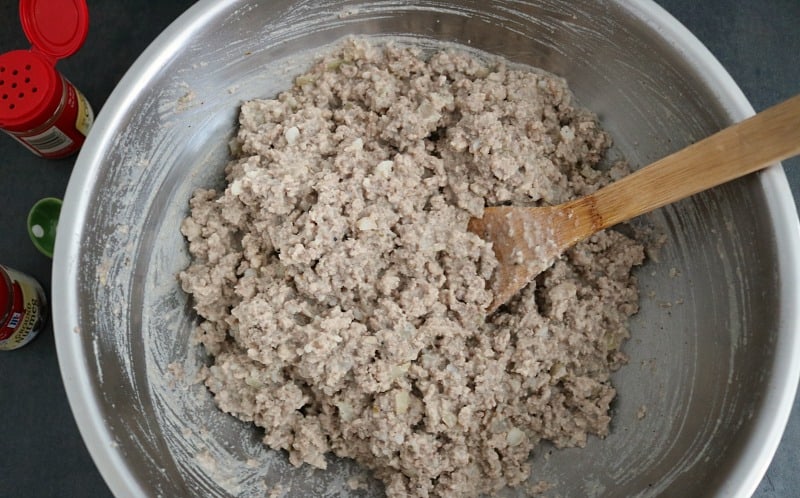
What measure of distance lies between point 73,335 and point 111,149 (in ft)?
2.13

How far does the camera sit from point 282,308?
2299 mm

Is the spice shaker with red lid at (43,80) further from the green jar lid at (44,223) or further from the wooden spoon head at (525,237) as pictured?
the wooden spoon head at (525,237)

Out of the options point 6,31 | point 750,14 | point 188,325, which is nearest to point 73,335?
point 188,325

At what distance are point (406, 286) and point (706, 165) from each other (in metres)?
1.06

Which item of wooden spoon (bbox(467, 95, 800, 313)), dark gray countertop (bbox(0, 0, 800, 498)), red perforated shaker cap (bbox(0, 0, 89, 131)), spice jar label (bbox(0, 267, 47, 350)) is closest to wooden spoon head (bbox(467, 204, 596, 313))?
wooden spoon (bbox(467, 95, 800, 313))

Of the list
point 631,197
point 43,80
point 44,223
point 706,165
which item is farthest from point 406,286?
point 44,223

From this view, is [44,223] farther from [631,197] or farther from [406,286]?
[631,197]

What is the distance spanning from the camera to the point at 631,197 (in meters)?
2.22

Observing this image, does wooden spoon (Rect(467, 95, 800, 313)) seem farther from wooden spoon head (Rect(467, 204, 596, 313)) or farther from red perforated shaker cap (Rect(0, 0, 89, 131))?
red perforated shaker cap (Rect(0, 0, 89, 131))

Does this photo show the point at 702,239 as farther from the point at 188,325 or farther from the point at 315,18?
the point at 188,325

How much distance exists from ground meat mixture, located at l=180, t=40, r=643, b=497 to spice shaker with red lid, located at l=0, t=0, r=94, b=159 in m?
0.69

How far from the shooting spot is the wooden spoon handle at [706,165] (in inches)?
76.2

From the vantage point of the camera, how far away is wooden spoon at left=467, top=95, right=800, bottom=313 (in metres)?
A: 1.97

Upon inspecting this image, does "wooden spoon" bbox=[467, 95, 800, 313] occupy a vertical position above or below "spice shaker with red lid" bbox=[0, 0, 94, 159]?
above
